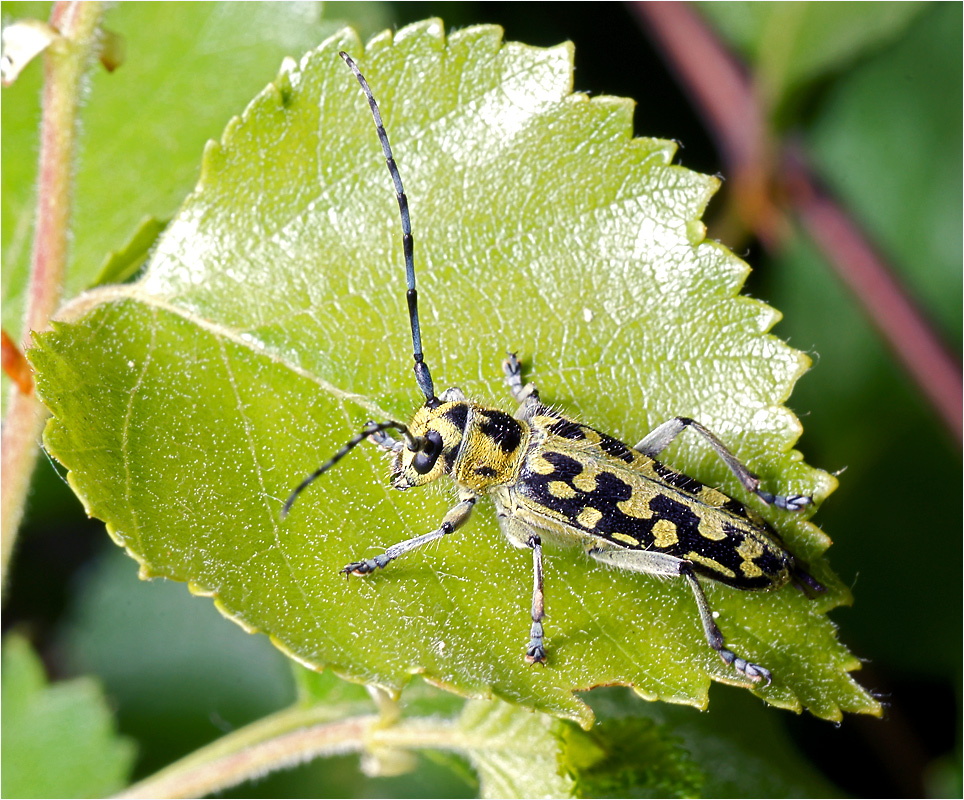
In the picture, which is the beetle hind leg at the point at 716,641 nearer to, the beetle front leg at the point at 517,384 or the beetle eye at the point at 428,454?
the beetle front leg at the point at 517,384

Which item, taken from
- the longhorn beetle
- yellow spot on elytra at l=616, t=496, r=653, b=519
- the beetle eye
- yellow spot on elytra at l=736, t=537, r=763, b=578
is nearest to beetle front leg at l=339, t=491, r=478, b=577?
the longhorn beetle

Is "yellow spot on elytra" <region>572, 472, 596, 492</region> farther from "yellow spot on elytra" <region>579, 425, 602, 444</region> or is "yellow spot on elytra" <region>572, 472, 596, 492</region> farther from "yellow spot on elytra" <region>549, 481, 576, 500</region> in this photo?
"yellow spot on elytra" <region>579, 425, 602, 444</region>

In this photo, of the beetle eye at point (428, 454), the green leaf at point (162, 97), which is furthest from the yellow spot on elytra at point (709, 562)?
the green leaf at point (162, 97)

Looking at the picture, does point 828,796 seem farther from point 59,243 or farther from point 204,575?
point 59,243

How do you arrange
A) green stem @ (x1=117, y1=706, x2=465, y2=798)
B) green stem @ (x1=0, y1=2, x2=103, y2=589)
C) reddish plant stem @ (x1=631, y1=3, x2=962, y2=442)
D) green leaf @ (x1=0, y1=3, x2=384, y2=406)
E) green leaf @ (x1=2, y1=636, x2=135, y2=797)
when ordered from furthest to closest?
reddish plant stem @ (x1=631, y1=3, x2=962, y2=442)
green leaf @ (x1=2, y1=636, x2=135, y2=797)
green leaf @ (x1=0, y1=3, x2=384, y2=406)
green stem @ (x1=117, y1=706, x2=465, y2=798)
green stem @ (x1=0, y1=2, x2=103, y2=589)

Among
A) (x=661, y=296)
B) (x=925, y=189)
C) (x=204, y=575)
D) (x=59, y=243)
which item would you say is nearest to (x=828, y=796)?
(x=661, y=296)

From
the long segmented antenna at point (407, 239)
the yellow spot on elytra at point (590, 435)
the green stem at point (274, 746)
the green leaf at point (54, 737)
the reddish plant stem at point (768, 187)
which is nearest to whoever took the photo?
the long segmented antenna at point (407, 239)
